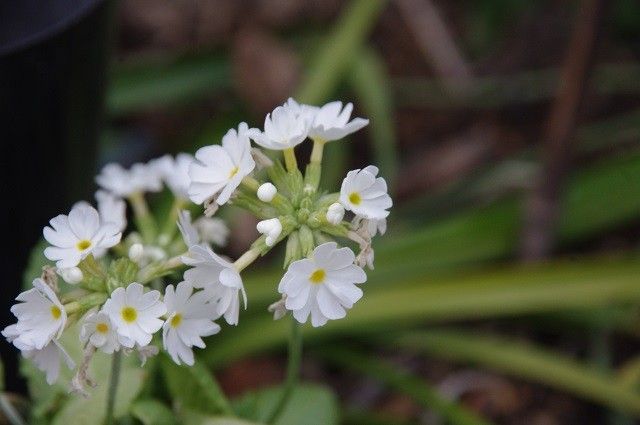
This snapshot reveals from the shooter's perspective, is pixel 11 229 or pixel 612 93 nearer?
pixel 11 229

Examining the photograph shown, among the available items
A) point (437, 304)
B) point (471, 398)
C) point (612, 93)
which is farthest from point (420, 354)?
point (612, 93)

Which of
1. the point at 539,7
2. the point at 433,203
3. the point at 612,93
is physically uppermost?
the point at 539,7

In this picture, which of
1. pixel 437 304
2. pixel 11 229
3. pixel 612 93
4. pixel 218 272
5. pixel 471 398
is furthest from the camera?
pixel 612 93

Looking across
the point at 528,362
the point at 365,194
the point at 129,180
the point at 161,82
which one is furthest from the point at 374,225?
the point at 161,82

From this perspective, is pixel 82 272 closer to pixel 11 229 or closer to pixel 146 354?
pixel 146 354

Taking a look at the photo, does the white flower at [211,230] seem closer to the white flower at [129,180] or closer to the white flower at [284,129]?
the white flower at [129,180]

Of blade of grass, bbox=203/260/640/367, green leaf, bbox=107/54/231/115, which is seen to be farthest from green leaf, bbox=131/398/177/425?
green leaf, bbox=107/54/231/115

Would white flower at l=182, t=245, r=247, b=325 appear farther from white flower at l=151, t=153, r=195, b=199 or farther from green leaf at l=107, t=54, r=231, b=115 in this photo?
green leaf at l=107, t=54, r=231, b=115
